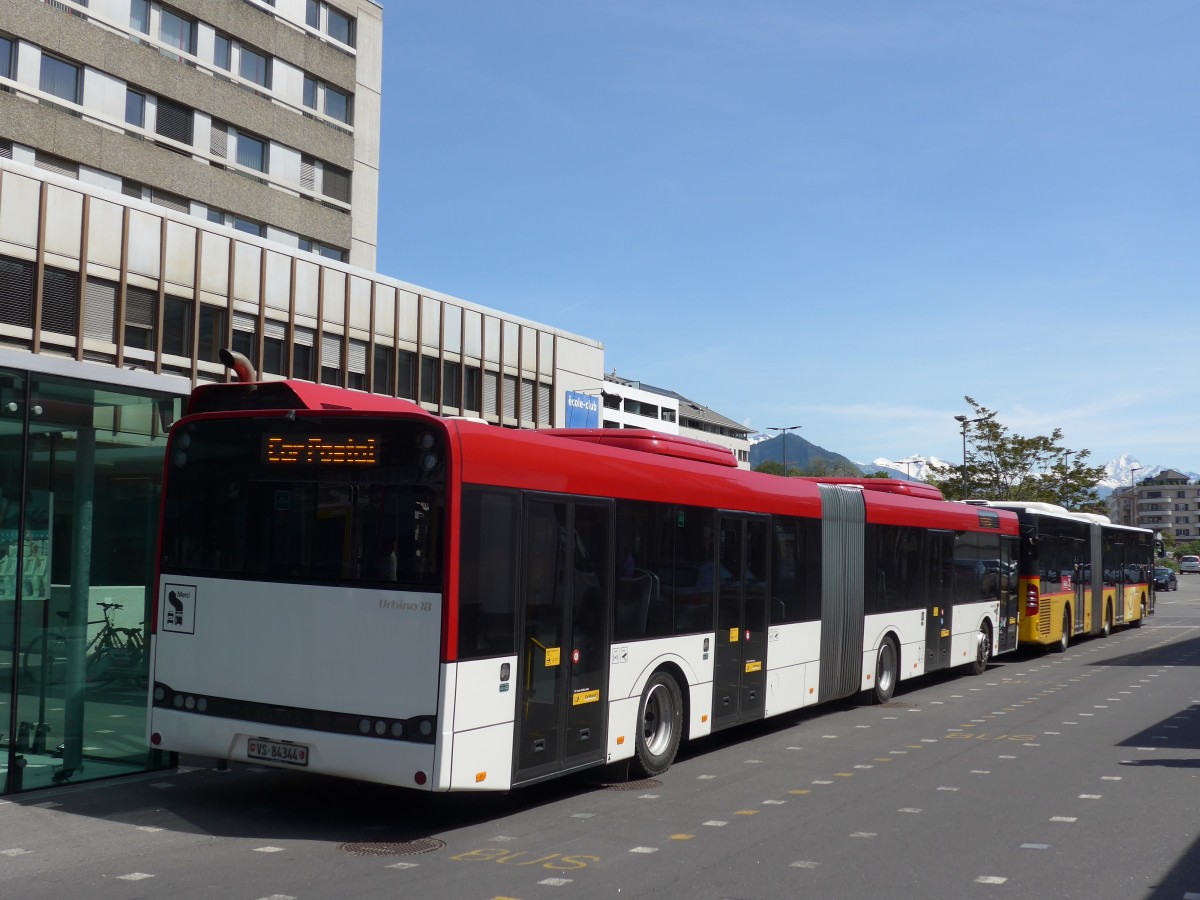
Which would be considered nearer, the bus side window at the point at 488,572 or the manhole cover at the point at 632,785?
the bus side window at the point at 488,572

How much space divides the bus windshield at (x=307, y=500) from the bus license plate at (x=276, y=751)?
45.0 inches

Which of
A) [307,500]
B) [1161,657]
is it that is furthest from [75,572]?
[1161,657]

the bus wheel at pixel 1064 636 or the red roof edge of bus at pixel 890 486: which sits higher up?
the red roof edge of bus at pixel 890 486

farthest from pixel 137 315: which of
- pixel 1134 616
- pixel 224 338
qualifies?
pixel 1134 616

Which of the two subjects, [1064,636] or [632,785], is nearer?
[632,785]

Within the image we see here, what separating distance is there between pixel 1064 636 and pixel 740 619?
16.9m

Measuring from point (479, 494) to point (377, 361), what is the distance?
24067 mm

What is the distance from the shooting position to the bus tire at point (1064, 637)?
26.4m

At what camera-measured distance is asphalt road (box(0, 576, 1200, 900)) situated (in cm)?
711

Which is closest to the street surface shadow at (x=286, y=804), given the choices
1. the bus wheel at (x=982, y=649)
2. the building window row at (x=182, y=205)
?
the bus wheel at (x=982, y=649)

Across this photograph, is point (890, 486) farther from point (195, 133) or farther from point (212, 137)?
point (212, 137)

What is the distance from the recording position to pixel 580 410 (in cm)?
3906

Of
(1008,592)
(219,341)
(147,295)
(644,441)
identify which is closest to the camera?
(644,441)

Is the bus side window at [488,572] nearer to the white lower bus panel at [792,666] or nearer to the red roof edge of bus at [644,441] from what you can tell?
the red roof edge of bus at [644,441]
